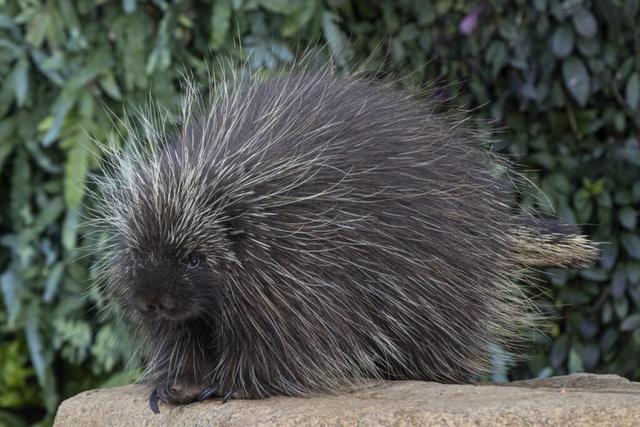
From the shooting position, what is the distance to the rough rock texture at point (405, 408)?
95.7 inches

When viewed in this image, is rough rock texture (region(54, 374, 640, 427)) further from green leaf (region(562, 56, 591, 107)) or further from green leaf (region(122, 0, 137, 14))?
green leaf (region(122, 0, 137, 14))

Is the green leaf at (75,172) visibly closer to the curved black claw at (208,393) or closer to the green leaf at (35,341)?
the green leaf at (35,341)

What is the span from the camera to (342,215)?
3.00 metres

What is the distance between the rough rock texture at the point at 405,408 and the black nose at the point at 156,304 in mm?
313

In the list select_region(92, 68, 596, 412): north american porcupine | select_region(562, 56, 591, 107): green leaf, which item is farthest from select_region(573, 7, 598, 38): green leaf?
select_region(92, 68, 596, 412): north american porcupine

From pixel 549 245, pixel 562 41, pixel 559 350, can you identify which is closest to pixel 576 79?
pixel 562 41

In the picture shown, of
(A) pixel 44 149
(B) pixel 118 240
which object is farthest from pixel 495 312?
(A) pixel 44 149

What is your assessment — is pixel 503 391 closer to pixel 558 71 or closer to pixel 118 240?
pixel 118 240

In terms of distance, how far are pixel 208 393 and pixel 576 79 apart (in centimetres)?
263

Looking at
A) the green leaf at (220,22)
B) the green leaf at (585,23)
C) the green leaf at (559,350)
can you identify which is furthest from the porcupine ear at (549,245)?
the green leaf at (220,22)

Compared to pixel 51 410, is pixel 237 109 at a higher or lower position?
higher

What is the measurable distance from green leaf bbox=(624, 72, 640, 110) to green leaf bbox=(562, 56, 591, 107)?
0.17 metres

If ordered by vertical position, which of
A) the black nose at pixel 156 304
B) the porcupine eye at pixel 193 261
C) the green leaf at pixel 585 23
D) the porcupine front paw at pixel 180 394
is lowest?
the porcupine front paw at pixel 180 394

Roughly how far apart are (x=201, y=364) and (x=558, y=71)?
264cm
